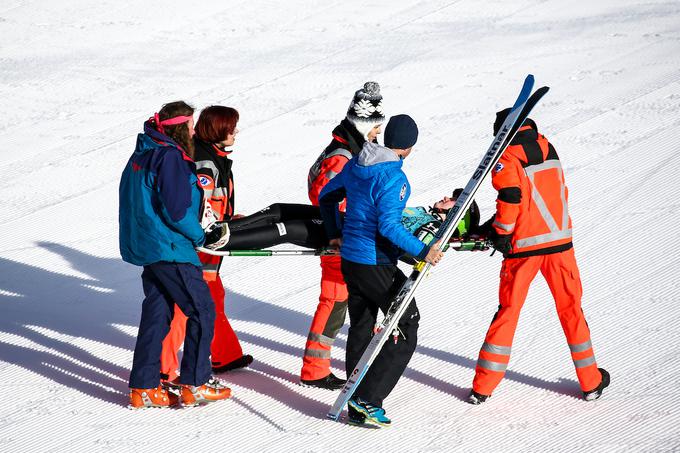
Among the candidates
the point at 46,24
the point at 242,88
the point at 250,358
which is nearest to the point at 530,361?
the point at 250,358

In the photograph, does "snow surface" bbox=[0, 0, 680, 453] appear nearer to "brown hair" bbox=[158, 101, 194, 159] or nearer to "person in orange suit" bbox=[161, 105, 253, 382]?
"person in orange suit" bbox=[161, 105, 253, 382]

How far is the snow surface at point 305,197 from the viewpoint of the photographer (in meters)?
5.57

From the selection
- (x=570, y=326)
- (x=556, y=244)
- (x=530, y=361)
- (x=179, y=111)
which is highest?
(x=179, y=111)

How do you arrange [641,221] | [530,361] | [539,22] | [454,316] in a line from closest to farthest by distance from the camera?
1. [530,361]
2. [454,316]
3. [641,221]
4. [539,22]

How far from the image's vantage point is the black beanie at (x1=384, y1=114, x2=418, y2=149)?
5.22m

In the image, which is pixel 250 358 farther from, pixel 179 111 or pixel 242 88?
pixel 242 88

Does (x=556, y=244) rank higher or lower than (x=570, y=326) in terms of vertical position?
higher

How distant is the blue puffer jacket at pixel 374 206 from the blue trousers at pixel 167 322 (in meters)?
0.83

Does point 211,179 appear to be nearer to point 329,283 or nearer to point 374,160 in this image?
point 329,283

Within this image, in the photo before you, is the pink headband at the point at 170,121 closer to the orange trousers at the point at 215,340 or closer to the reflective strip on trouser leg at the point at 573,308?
the orange trousers at the point at 215,340

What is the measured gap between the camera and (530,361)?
20.6 ft

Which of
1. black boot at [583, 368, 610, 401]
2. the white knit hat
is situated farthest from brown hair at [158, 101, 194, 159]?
black boot at [583, 368, 610, 401]

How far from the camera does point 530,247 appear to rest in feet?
18.3

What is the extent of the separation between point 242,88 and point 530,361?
22.6ft
